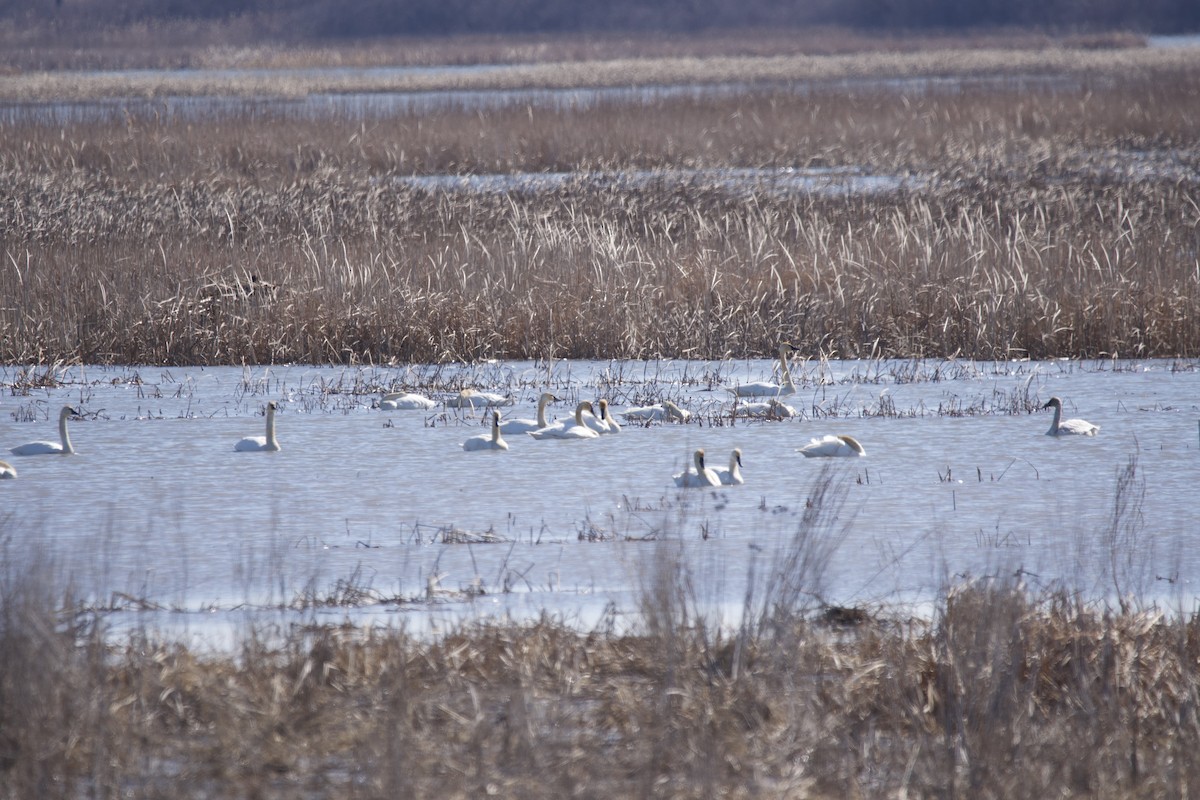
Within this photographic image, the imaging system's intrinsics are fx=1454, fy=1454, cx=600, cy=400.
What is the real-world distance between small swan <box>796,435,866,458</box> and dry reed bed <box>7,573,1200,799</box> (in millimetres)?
2420

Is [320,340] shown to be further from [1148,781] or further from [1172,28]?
[1172,28]

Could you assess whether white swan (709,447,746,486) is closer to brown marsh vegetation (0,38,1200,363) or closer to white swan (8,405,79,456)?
white swan (8,405,79,456)

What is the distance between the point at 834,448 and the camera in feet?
22.9

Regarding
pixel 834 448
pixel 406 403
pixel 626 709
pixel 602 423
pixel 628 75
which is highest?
pixel 626 709

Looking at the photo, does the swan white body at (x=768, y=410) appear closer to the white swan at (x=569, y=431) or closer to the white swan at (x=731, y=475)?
the white swan at (x=569, y=431)

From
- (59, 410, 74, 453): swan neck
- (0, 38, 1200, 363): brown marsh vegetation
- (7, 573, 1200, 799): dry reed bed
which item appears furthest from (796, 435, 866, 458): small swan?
(59, 410, 74, 453): swan neck

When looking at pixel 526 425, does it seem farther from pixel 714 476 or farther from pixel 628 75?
pixel 628 75

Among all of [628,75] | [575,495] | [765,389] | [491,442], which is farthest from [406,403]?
[628,75]

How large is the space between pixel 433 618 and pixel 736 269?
282 inches

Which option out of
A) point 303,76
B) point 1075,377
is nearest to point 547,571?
point 1075,377

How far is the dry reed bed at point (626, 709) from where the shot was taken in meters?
3.55

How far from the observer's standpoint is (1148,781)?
359 cm

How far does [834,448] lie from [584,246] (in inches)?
212

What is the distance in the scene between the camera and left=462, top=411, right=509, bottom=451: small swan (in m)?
7.33
